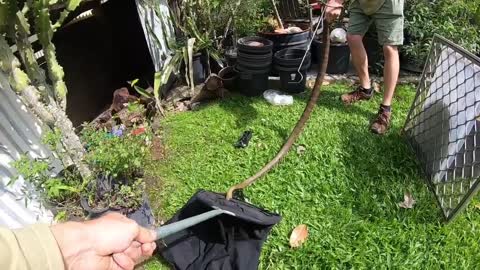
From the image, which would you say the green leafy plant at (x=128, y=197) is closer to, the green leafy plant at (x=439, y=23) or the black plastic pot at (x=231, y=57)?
the black plastic pot at (x=231, y=57)

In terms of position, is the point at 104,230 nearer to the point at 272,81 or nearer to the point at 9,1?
the point at 9,1

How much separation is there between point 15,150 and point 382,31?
126 inches

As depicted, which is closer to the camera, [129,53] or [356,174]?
[356,174]

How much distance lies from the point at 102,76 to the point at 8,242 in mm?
4725

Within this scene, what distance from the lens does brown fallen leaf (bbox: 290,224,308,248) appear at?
8.29ft

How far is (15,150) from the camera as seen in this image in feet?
8.66

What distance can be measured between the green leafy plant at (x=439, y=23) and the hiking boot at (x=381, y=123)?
1195 mm

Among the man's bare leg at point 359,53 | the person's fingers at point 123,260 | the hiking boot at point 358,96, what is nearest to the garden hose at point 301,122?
the man's bare leg at point 359,53

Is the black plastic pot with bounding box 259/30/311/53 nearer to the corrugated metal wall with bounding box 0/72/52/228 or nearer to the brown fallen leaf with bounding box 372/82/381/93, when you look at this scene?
the brown fallen leaf with bounding box 372/82/381/93

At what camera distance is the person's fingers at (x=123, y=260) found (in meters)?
1.31

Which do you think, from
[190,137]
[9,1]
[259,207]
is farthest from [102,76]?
[259,207]

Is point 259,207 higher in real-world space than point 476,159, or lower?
lower

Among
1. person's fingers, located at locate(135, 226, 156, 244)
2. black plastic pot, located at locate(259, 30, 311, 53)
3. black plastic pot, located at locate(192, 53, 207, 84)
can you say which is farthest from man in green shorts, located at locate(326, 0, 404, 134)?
person's fingers, located at locate(135, 226, 156, 244)

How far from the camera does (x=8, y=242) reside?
3.22 ft
